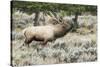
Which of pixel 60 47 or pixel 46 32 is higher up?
pixel 46 32

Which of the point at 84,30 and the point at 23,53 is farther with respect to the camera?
the point at 84,30

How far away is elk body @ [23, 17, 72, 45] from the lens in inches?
93.9

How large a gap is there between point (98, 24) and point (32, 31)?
3.26 ft

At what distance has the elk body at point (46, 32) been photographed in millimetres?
2385

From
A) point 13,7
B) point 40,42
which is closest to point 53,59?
point 40,42

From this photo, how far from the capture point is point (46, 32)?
8.07ft

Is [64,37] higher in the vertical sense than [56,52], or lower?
higher

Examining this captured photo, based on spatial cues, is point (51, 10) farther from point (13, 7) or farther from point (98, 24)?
point (98, 24)
